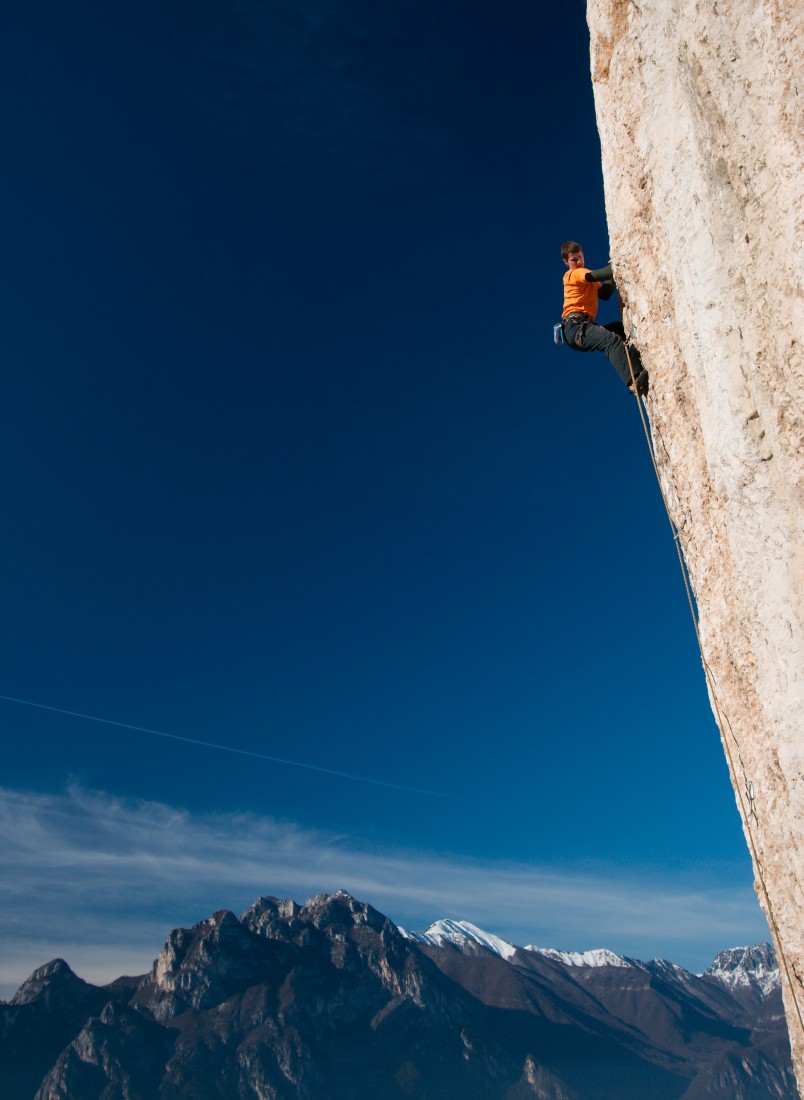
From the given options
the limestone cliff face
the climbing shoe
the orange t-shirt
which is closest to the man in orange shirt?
the orange t-shirt

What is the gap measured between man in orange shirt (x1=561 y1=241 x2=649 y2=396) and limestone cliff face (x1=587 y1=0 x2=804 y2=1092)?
1230mm

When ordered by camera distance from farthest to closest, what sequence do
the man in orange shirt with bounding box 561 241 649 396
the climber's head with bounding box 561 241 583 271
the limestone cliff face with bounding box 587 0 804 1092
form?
the climber's head with bounding box 561 241 583 271, the man in orange shirt with bounding box 561 241 649 396, the limestone cliff face with bounding box 587 0 804 1092

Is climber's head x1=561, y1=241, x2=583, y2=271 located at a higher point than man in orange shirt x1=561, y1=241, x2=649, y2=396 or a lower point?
higher

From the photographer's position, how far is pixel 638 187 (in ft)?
28.8

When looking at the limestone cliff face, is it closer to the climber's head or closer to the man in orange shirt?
the man in orange shirt

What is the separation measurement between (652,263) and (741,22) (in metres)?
2.15

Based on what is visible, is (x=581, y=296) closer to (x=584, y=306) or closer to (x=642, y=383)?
(x=584, y=306)

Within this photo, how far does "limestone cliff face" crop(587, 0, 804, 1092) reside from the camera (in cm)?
646

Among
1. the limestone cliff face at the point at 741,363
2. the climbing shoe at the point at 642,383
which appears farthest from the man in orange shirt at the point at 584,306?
the limestone cliff face at the point at 741,363

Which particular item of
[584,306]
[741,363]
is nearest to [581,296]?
[584,306]

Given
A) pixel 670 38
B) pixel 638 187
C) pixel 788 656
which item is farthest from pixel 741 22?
pixel 788 656

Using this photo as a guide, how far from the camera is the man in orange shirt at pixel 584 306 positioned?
32.6ft

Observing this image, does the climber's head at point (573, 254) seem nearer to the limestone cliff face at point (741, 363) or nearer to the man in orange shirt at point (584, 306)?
the man in orange shirt at point (584, 306)

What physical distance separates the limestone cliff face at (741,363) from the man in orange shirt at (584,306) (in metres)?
1.23
